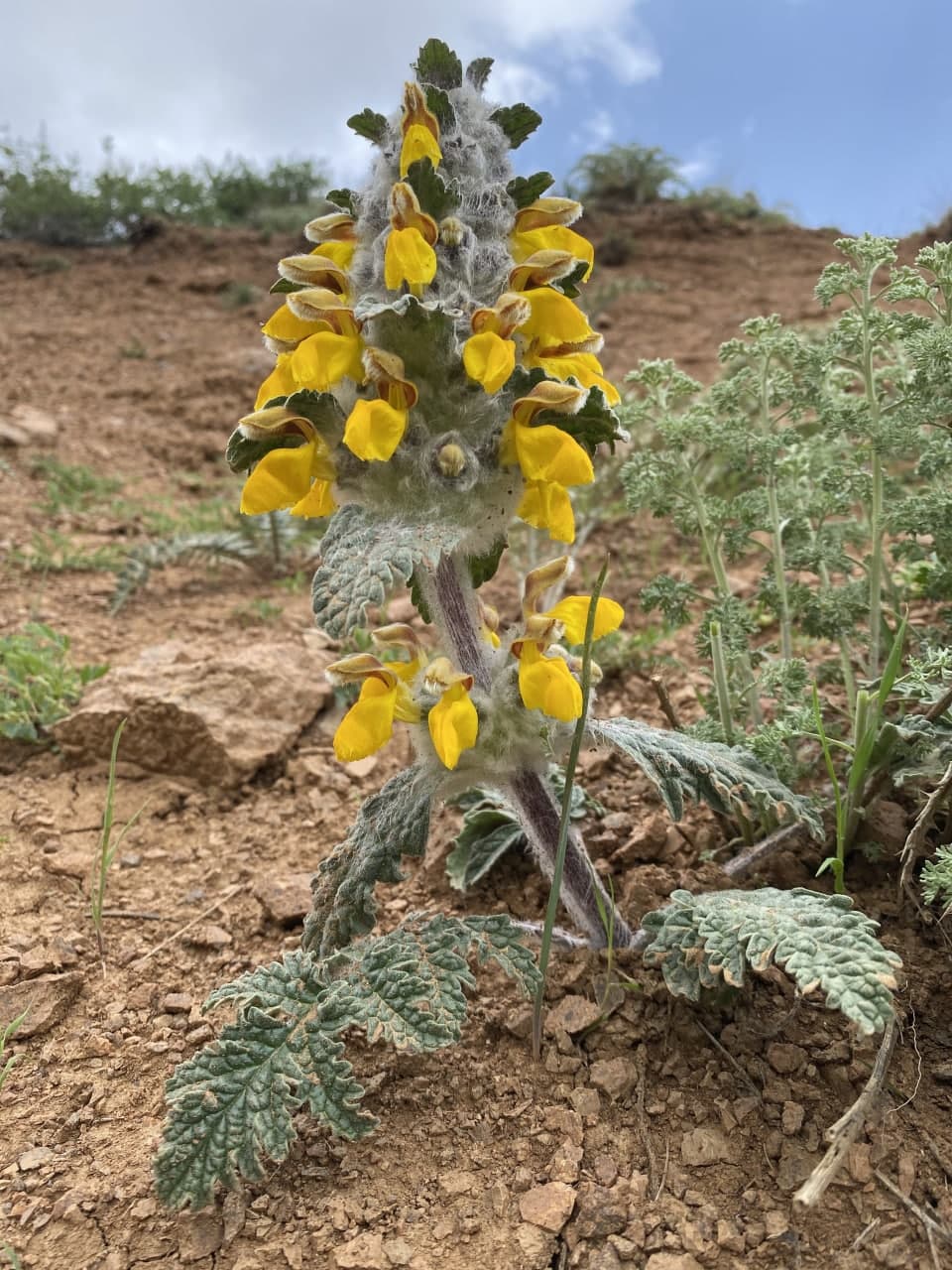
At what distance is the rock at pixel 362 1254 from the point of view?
1.25 meters

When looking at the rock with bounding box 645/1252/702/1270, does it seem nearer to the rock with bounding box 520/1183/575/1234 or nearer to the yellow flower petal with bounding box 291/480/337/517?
the rock with bounding box 520/1183/575/1234

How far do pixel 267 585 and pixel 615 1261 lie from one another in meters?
3.21

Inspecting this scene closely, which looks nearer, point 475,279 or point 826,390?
point 475,279

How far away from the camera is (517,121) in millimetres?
1631

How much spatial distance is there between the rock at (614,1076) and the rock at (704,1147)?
0.40 feet

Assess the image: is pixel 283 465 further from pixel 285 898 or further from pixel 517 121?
pixel 285 898

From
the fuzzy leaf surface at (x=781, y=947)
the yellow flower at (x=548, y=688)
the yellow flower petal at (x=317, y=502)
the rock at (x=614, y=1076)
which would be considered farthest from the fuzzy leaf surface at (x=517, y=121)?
the rock at (x=614, y=1076)

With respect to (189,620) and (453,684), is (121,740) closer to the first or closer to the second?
(189,620)

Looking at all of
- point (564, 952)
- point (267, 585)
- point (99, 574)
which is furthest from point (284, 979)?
point (99, 574)

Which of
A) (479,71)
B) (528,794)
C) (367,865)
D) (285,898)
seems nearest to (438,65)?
(479,71)

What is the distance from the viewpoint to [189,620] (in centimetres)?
365

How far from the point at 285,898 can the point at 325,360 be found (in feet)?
→ 3.82

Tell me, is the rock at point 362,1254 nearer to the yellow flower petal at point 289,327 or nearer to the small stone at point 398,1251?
the small stone at point 398,1251

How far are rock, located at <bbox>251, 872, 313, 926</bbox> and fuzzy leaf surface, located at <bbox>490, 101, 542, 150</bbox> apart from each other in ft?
4.98
